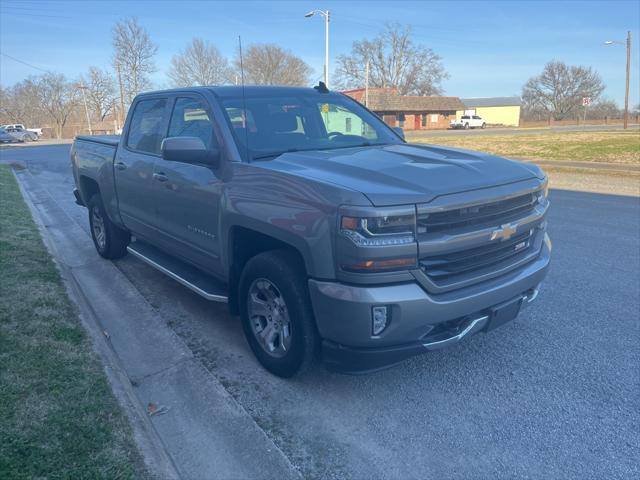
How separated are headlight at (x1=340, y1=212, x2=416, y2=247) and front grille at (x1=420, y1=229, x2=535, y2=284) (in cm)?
20

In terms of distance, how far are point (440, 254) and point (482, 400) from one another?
1028 millimetres

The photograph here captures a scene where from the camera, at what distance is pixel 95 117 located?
7919cm

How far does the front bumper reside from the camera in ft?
9.18

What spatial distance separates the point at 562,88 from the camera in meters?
88.4

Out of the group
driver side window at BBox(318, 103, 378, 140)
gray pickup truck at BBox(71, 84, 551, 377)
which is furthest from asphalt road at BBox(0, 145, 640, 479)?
driver side window at BBox(318, 103, 378, 140)

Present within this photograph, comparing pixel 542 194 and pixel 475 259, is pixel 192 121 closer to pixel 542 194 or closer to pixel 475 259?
pixel 475 259

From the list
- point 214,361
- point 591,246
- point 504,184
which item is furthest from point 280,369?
point 591,246

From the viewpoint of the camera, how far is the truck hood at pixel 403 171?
291cm

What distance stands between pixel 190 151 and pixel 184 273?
1.31 metres

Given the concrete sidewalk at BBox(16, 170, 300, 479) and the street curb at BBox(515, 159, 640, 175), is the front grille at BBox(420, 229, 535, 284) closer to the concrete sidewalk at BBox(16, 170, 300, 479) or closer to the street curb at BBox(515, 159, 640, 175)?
the concrete sidewalk at BBox(16, 170, 300, 479)

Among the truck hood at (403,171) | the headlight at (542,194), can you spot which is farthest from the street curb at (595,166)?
the truck hood at (403,171)

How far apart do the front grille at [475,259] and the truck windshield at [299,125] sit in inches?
60.4

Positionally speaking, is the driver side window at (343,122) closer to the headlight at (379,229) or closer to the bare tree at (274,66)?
the headlight at (379,229)

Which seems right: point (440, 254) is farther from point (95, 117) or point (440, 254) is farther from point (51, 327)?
point (95, 117)
